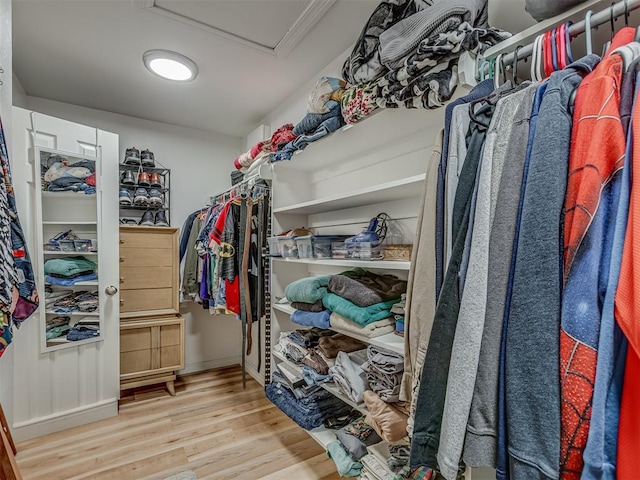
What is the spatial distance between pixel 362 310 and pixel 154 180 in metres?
2.35

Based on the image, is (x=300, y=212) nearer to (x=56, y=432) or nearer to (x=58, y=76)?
(x=58, y=76)

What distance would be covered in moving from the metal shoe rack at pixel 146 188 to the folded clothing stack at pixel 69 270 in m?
0.70

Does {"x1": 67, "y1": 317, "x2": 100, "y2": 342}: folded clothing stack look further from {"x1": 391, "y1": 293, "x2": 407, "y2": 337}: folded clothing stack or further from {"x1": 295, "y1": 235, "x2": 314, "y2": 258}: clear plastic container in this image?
{"x1": 391, "y1": 293, "x2": 407, "y2": 337}: folded clothing stack

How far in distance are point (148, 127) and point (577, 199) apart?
325 cm

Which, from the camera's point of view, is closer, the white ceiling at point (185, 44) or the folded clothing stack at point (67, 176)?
the white ceiling at point (185, 44)

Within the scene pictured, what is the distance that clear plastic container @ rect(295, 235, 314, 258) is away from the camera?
164cm

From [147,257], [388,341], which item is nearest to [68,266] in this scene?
[147,257]

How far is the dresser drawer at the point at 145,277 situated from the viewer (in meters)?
2.41

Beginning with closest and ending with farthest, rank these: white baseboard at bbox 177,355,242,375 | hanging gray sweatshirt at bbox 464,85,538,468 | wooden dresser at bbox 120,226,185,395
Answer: hanging gray sweatshirt at bbox 464,85,538,468, wooden dresser at bbox 120,226,185,395, white baseboard at bbox 177,355,242,375

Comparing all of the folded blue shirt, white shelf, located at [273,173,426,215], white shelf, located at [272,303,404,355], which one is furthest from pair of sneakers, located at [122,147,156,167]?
white shelf, located at [272,303,404,355]

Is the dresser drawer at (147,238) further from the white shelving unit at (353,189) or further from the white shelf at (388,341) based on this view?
the white shelf at (388,341)

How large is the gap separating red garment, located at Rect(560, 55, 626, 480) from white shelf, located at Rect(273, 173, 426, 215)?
54cm

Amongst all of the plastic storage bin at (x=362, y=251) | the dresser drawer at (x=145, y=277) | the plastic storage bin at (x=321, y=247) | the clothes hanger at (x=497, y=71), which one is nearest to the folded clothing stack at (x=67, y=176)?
the dresser drawer at (x=145, y=277)

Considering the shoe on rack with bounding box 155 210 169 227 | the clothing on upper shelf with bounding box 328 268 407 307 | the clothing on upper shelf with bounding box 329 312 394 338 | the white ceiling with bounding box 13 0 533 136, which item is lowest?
the clothing on upper shelf with bounding box 329 312 394 338
